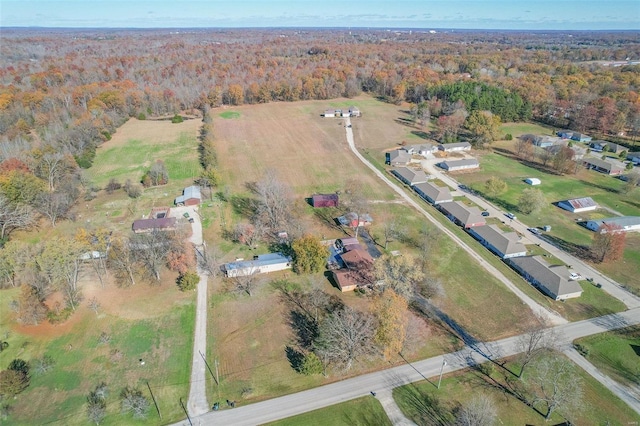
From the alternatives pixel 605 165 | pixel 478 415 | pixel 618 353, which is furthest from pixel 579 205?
pixel 478 415

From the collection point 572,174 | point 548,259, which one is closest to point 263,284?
point 548,259

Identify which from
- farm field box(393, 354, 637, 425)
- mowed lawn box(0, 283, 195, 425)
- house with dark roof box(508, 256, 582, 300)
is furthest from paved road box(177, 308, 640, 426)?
mowed lawn box(0, 283, 195, 425)

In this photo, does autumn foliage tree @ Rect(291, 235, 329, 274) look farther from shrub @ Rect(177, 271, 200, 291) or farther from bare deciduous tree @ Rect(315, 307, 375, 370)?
shrub @ Rect(177, 271, 200, 291)

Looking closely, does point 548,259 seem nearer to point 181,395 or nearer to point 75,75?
point 181,395

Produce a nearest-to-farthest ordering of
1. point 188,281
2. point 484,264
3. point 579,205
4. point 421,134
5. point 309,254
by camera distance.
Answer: point 188,281 → point 309,254 → point 484,264 → point 579,205 → point 421,134

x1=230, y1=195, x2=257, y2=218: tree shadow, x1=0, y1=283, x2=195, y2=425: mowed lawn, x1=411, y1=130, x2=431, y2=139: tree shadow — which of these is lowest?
x1=0, y1=283, x2=195, y2=425: mowed lawn

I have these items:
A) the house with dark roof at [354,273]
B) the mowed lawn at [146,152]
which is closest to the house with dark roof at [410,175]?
the house with dark roof at [354,273]

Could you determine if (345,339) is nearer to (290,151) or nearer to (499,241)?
(499,241)
